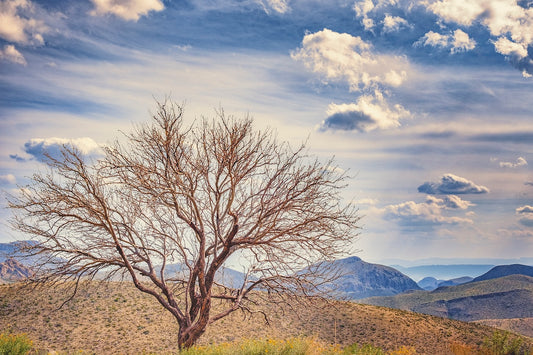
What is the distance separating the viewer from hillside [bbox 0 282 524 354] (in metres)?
31.2

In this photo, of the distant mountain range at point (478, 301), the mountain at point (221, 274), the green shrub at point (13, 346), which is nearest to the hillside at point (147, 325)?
the mountain at point (221, 274)

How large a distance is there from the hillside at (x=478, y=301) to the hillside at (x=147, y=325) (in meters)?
122

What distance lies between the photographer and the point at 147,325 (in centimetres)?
3478

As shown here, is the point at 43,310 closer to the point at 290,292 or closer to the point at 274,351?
the point at 290,292

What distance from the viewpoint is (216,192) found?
1366cm

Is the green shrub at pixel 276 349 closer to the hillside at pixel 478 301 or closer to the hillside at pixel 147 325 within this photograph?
the hillside at pixel 147 325

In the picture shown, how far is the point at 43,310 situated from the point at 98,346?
28.9 ft

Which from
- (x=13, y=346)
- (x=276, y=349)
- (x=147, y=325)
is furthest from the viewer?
(x=147, y=325)

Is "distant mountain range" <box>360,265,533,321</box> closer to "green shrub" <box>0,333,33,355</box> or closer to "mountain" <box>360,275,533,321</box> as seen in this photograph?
"mountain" <box>360,275,533,321</box>

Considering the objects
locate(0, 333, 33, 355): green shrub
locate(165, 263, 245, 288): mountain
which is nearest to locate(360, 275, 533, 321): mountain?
locate(165, 263, 245, 288): mountain

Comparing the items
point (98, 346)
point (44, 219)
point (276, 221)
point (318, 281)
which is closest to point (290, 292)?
point (318, 281)

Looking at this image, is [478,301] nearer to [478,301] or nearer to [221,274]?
[478,301]

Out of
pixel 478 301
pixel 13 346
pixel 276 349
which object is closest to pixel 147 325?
pixel 13 346

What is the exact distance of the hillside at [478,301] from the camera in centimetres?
14788
